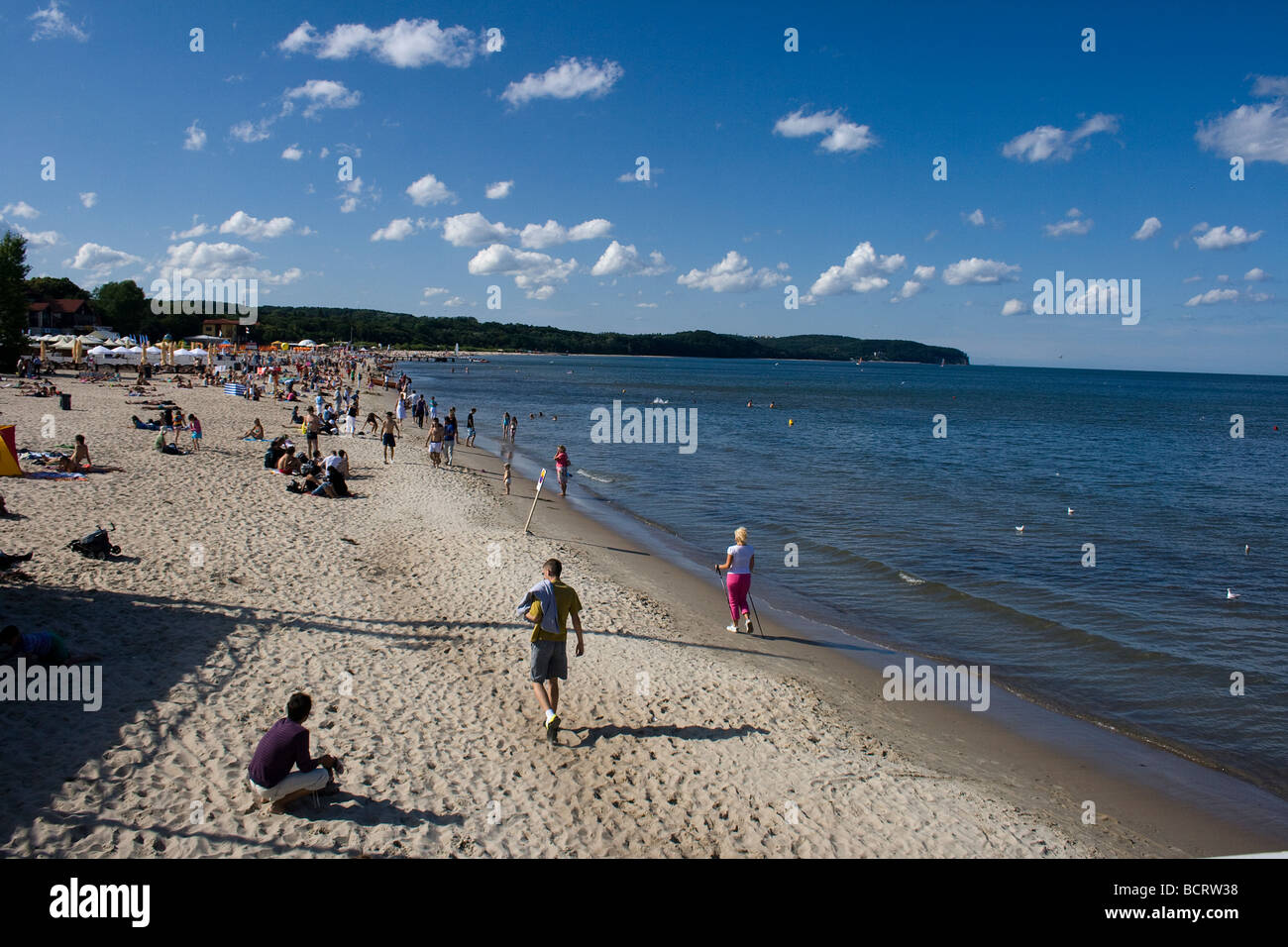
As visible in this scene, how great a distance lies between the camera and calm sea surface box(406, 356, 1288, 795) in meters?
10.7

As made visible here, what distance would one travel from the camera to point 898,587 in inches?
589

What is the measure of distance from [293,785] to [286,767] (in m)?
0.15

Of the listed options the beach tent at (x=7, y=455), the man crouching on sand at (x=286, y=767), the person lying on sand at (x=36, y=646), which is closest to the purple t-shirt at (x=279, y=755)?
the man crouching on sand at (x=286, y=767)

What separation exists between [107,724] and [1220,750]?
12101 millimetres

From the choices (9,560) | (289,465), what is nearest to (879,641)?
(9,560)

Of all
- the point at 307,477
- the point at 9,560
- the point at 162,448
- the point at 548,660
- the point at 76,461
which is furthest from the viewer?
the point at 162,448

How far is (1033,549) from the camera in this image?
1864 cm

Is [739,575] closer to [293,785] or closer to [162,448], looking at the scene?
[293,785]

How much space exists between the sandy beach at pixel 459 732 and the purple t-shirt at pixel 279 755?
294mm

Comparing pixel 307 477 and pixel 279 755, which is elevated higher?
pixel 307 477

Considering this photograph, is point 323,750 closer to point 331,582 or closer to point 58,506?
point 331,582
